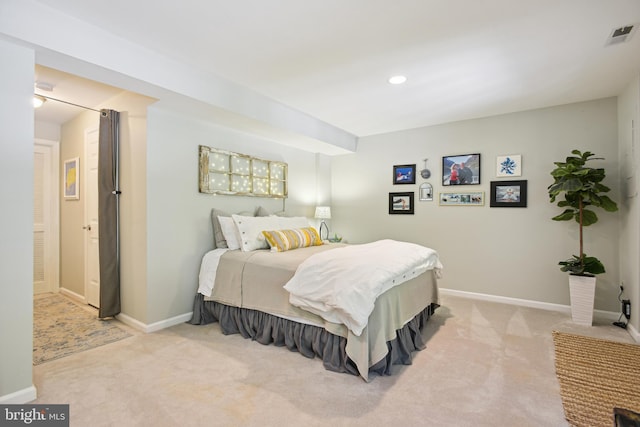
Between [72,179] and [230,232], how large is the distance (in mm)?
2684

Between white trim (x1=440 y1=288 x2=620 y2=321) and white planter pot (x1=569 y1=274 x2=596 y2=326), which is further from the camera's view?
white trim (x1=440 y1=288 x2=620 y2=321)

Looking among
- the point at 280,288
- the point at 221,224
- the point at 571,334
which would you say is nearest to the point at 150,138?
the point at 221,224

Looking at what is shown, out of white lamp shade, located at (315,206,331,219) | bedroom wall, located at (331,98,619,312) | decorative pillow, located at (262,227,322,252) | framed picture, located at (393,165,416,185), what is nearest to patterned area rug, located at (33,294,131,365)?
decorative pillow, located at (262,227,322,252)

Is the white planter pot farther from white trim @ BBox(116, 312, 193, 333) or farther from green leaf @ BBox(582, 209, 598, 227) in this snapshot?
white trim @ BBox(116, 312, 193, 333)

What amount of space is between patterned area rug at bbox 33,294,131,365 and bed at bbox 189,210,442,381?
0.87m

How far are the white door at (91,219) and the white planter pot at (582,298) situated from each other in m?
5.56

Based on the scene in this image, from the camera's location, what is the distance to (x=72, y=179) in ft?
14.4

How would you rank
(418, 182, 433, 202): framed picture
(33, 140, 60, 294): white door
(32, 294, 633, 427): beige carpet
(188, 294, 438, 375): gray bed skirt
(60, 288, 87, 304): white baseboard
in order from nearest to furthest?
(32, 294, 633, 427): beige carpet, (188, 294, 438, 375): gray bed skirt, (60, 288, 87, 304): white baseboard, (33, 140, 60, 294): white door, (418, 182, 433, 202): framed picture

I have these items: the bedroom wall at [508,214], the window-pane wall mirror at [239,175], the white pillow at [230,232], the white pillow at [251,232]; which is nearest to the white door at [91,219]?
the window-pane wall mirror at [239,175]

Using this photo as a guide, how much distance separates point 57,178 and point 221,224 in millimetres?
3067

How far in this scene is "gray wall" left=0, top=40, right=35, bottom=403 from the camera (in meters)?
1.94

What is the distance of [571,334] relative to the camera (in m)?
3.10

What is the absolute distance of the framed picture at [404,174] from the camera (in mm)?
4938

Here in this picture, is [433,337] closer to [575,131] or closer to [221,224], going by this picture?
[221,224]
